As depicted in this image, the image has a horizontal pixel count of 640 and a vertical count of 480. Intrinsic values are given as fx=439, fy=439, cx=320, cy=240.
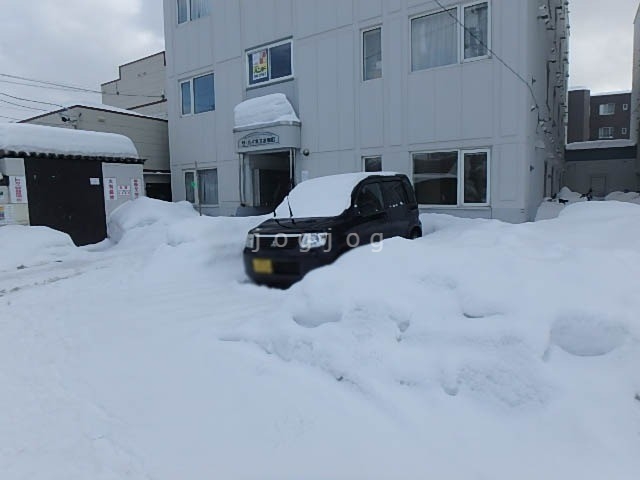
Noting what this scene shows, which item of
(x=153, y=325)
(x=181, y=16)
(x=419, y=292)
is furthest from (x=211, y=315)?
(x=181, y=16)

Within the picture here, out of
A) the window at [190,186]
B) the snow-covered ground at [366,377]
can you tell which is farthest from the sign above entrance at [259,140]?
the snow-covered ground at [366,377]

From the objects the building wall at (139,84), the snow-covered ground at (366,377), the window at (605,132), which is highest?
the building wall at (139,84)

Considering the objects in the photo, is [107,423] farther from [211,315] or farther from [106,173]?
[106,173]

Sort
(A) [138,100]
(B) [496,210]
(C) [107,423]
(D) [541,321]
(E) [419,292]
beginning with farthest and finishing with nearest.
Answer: (A) [138,100] → (B) [496,210] → (E) [419,292] → (D) [541,321] → (C) [107,423]

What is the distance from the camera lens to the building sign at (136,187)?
45.8 feet

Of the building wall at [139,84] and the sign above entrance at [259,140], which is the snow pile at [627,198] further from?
the building wall at [139,84]

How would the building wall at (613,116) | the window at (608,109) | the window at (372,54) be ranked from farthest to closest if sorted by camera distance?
the window at (608,109) → the building wall at (613,116) → the window at (372,54)

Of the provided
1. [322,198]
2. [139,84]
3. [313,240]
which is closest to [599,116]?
→ [139,84]

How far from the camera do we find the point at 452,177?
10.4 m

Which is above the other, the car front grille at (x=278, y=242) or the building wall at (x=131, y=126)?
the building wall at (x=131, y=126)

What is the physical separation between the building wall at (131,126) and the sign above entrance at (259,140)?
6.22 meters

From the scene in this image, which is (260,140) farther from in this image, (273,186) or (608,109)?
(608,109)

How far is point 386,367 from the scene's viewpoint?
333cm

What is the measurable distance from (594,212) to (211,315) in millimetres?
6215
